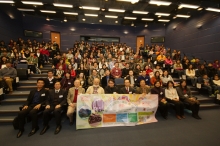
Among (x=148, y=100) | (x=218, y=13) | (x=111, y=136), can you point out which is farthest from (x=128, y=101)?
(x=218, y=13)

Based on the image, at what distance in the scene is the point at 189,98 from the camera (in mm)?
3889

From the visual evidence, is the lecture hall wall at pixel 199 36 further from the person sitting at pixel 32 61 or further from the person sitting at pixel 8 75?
the person sitting at pixel 8 75

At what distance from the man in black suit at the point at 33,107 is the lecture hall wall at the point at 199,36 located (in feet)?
31.9

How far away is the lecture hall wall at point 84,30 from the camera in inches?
438

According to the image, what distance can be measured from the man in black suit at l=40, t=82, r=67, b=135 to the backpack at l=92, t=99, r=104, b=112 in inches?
35.2

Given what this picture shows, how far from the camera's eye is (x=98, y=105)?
3037 millimetres

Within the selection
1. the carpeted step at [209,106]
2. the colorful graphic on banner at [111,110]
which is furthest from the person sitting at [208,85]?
Result: the colorful graphic on banner at [111,110]

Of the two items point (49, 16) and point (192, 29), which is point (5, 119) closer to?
point (49, 16)

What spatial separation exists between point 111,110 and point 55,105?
159cm

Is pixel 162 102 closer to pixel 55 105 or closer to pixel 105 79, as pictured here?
pixel 105 79

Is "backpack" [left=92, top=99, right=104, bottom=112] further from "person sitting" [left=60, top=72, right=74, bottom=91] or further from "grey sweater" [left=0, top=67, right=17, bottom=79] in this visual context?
"grey sweater" [left=0, top=67, right=17, bottom=79]

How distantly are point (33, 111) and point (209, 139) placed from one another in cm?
420

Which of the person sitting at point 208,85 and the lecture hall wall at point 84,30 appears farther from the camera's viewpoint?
the lecture hall wall at point 84,30

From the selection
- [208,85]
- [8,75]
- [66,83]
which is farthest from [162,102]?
[8,75]
